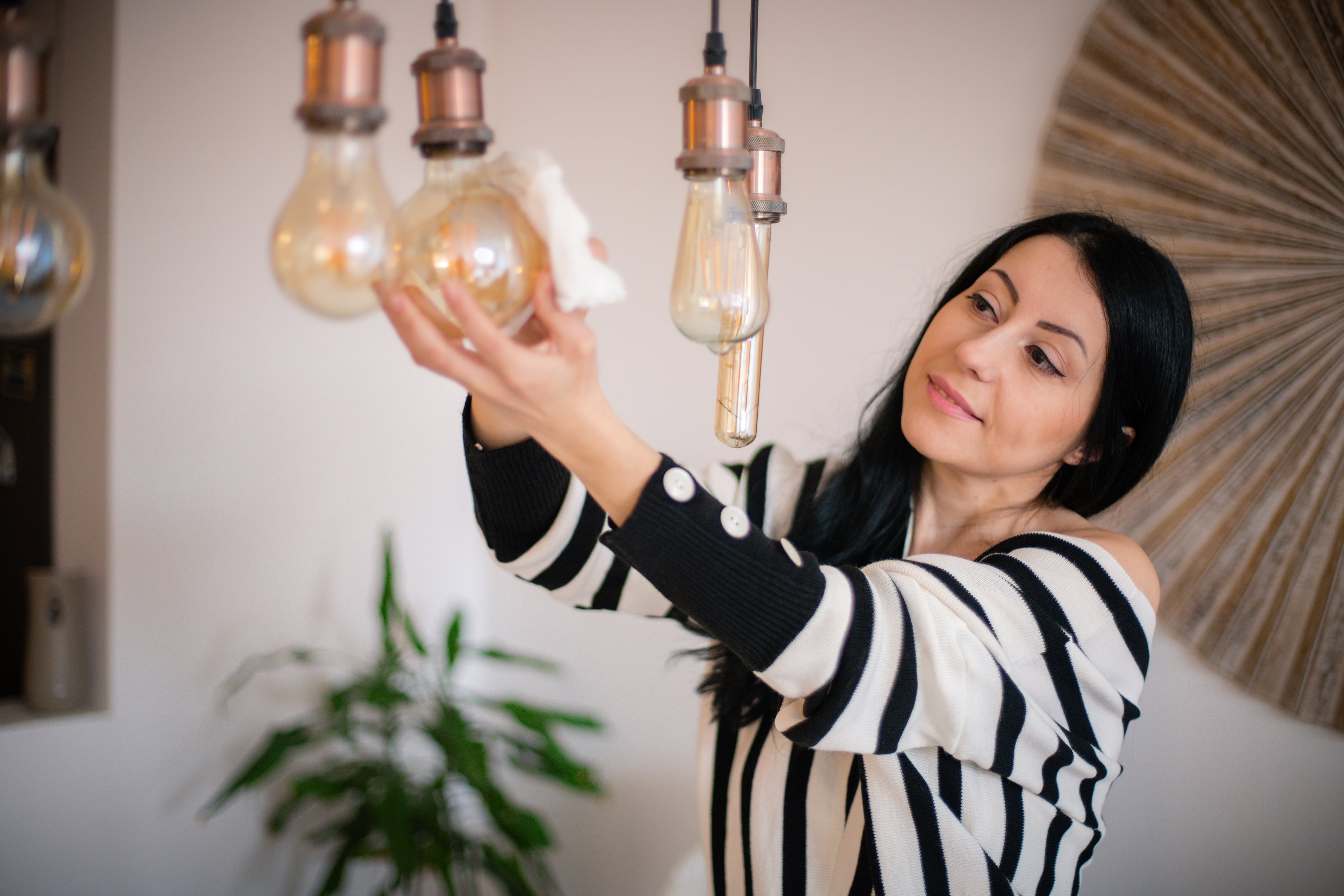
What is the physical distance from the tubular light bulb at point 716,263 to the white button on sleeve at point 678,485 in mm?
159

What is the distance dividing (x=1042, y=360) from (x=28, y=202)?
882mm

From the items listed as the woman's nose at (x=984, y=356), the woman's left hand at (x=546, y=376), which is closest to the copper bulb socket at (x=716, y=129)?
the woman's left hand at (x=546, y=376)

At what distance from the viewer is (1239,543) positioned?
4.63 feet

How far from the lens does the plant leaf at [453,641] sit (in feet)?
6.39

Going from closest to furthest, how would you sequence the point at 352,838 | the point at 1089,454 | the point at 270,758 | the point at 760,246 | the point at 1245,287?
1. the point at 760,246
2. the point at 1089,454
3. the point at 1245,287
4. the point at 270,758
5. the point at 352,838

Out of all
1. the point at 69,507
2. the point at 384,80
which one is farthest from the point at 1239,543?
the point at 69,507

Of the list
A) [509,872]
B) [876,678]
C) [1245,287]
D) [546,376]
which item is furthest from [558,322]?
[509,872]

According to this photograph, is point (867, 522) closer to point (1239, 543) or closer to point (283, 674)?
point (1239, 543)

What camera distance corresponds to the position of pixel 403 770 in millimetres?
2070

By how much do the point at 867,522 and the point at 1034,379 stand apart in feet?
0.93

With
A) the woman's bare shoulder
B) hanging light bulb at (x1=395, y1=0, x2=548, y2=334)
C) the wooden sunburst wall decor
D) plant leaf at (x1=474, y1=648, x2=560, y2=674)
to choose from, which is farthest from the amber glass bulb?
plant leaf at (x1=474, y1=648, x2=560, y2=674)

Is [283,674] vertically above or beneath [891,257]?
beneath

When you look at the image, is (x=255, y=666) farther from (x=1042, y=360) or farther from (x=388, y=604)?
(x=1042, y=360)

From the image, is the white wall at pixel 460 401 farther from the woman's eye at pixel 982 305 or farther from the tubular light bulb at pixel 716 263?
the tubular light bulb at pixel 716 263
